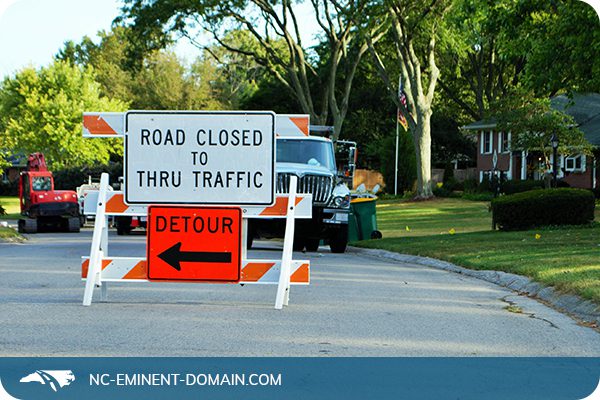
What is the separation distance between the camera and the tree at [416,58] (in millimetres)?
47562

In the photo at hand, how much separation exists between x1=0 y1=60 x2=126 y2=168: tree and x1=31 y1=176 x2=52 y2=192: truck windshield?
109ft

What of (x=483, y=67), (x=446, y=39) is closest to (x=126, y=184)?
(x=446, y=39)

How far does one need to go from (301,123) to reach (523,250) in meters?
10.1

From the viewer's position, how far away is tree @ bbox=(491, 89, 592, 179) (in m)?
46.2

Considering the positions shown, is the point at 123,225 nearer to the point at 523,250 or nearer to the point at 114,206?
the point at 523,250

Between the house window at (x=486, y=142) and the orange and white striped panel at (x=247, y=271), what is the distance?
186ft

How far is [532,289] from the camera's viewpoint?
1466 centimetres

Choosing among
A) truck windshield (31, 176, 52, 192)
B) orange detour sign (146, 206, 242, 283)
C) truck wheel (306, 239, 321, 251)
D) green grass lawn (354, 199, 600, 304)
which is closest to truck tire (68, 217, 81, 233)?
truck windshield (31, 176, 52, 192)

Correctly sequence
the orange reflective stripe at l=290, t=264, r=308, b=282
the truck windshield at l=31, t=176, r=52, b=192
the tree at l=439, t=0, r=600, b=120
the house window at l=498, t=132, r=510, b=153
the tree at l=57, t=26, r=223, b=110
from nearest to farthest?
the orange reflective stripe at l=290, t=264, r=308, b=282
the tree at l=439, t=0, r=600, b=120
the truck windshield at l=31, t=176, r=52, b=192
the house window at l=498, t=132, r=510, b=153
the tree at l=57, t=26, r=223, b=110

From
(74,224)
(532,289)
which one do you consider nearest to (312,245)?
(532,289)

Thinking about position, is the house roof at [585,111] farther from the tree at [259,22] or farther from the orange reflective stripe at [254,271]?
the orange reflective stripe at [254,271]

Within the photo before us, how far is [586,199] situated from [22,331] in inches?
843

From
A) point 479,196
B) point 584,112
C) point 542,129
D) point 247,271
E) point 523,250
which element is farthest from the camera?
point 584,112
